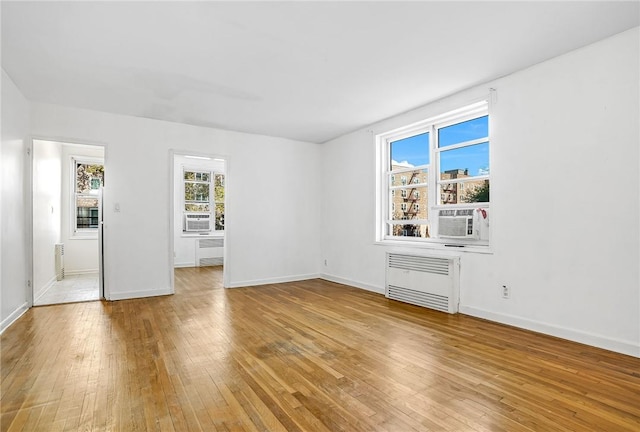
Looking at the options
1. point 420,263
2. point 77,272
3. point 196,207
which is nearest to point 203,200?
point 196,207

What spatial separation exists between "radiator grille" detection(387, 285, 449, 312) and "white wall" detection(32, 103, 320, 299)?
88.7 inches

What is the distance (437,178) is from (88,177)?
24.2ft

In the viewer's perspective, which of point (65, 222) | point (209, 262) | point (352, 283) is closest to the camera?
point (352, 283)

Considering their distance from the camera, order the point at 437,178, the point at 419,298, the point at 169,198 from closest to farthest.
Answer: the point at 419,298
the point at 437,178
the point at 169,198

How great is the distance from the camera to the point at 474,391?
2.13 metres

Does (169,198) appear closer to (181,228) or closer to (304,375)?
(181,228)

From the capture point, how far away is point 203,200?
875cm

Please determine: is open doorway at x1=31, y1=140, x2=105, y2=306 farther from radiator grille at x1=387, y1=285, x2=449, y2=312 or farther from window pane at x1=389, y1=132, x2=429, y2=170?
window pane at x1=389, y1=132, x2=429, y2=170

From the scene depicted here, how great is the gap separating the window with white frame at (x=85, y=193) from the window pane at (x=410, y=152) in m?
6.24

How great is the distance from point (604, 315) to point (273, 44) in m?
3.81

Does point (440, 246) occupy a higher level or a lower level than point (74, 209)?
lower

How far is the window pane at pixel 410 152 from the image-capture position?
484 cm

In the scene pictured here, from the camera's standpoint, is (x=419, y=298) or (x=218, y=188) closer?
(x=419, y=298)

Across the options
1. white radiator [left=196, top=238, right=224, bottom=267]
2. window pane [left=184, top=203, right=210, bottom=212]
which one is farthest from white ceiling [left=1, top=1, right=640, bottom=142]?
white radiator [left=196, top=238, right=224, bottom=267]
